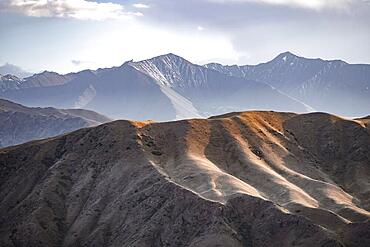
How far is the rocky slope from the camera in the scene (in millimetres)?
121250

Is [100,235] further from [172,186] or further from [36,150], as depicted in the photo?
[36,150]

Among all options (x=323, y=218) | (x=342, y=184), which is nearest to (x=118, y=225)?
(x=323, y=218)

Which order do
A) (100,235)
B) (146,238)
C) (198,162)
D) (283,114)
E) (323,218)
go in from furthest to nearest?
(283,114), (198,162), (100,235), (146,238), (323,218)

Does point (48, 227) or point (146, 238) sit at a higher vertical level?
point (146, 238)

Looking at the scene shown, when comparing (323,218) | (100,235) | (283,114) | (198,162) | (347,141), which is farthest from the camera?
(283,114)

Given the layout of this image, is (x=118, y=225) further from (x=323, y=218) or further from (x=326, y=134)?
(x=326, y=134)

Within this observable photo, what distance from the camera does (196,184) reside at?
445ft

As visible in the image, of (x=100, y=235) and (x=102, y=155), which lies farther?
(x=102, y=155)

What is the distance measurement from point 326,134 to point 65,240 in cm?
9376

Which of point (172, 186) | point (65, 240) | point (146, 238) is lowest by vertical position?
point (65, 240)

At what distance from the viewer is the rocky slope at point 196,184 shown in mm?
121250

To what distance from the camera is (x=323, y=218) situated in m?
118

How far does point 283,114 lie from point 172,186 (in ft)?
250

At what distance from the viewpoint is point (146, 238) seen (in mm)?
126750
